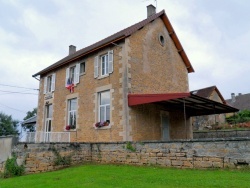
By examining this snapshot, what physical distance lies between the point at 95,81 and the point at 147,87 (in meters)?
3.16

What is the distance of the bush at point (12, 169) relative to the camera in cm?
1030

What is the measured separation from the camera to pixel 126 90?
12945mm

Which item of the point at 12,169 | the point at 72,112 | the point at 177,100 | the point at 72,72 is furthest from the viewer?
the point at 72,72

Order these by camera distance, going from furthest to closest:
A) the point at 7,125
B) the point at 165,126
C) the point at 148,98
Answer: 1. the point at 7,125
2. the point at 165,126
3. the point at 148,98

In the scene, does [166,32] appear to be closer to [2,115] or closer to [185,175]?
[185,175]

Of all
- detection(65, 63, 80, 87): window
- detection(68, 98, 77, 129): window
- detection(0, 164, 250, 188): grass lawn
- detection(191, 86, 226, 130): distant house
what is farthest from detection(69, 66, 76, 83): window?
detection(191, 86, 226, 130): distant house

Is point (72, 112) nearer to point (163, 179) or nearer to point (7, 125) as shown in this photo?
point (163, 179)

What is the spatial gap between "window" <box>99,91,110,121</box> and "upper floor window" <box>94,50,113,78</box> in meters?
1.23

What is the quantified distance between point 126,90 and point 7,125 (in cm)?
3351

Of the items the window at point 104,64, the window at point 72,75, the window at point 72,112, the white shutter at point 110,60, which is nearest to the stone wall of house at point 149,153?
the window at point 72,112

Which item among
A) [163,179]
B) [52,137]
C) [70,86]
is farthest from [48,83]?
[163,179]

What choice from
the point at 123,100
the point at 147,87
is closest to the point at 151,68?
the point at 147,87

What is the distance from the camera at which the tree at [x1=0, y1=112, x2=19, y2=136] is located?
39656mm

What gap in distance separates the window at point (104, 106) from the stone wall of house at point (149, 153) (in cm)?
226
